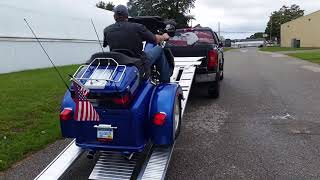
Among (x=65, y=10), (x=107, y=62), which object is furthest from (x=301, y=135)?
(x=65, y=10)

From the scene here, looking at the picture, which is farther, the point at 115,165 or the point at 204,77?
the point at 204,77

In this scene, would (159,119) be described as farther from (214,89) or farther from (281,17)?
(281,17)

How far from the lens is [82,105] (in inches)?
177

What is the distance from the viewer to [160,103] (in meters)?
4.98

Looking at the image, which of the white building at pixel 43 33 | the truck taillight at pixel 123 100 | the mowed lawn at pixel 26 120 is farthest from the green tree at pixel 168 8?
the truck taillight at pixel 123 100

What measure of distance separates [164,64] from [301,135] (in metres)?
2.61

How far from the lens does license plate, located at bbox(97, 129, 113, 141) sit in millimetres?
4723

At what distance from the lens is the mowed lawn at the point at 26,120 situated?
6.51 m

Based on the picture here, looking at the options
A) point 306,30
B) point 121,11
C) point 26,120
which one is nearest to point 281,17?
point 306,30

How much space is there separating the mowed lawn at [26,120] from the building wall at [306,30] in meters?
61.8

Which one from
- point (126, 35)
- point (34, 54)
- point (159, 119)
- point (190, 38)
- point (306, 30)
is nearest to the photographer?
point (159, 119)

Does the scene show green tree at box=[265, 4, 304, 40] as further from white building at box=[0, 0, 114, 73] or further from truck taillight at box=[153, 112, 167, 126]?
truck taillight at box=[153, 112, 167, 126]

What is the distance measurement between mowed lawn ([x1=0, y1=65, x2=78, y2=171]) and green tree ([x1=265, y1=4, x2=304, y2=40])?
381 ft

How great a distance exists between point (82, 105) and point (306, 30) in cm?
7467
